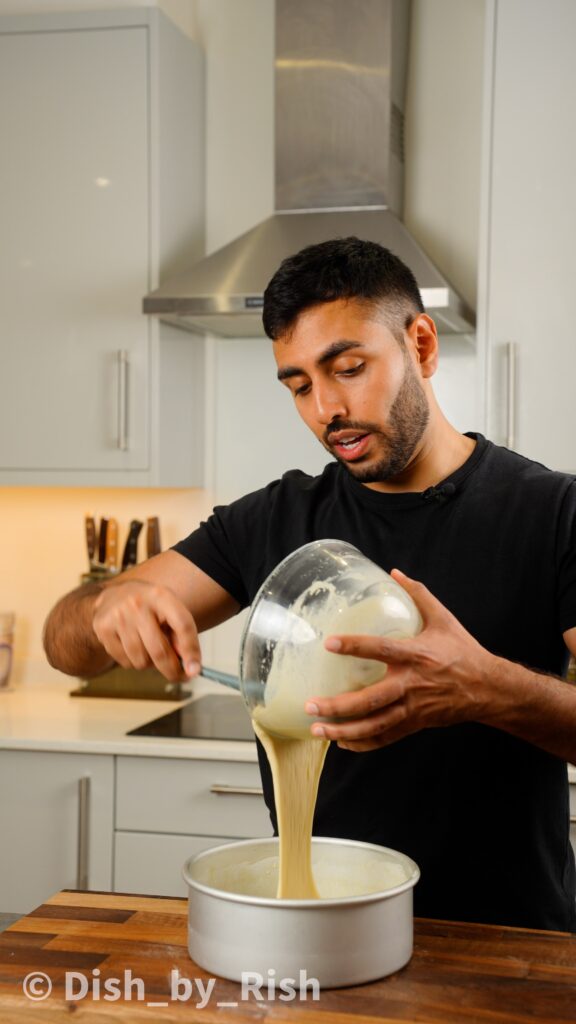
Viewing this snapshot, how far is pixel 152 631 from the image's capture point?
1.22 meters

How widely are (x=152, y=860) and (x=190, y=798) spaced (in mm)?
154

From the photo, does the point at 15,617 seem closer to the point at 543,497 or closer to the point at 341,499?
the point at 341,499

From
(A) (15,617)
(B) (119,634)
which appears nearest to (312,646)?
(B) (119,634)

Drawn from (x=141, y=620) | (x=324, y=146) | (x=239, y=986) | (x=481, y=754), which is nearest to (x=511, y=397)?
(x=324, y=146)

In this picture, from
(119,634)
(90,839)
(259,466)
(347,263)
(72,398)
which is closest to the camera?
(119,634)

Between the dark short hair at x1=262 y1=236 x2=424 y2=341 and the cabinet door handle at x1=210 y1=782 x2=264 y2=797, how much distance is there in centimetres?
114

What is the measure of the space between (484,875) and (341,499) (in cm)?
53

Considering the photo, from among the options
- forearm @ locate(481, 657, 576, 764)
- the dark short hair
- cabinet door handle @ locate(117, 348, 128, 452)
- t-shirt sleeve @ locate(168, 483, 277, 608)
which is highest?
the dark short hair

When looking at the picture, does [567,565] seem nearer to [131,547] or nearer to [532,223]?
[532,223]

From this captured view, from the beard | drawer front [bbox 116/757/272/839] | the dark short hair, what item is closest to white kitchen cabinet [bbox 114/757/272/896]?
drawer front [bbox 116/757/272/839]

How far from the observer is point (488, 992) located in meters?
1.00

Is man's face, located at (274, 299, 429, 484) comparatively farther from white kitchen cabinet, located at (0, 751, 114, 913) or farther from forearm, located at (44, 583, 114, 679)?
white kitchen cabinet, located at (0, 751, 114, 913)

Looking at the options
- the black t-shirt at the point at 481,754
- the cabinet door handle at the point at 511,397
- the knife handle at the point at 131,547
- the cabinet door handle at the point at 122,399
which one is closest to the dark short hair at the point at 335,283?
the black t-shirt at the point at 481,754

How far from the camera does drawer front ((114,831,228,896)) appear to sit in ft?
7.83
